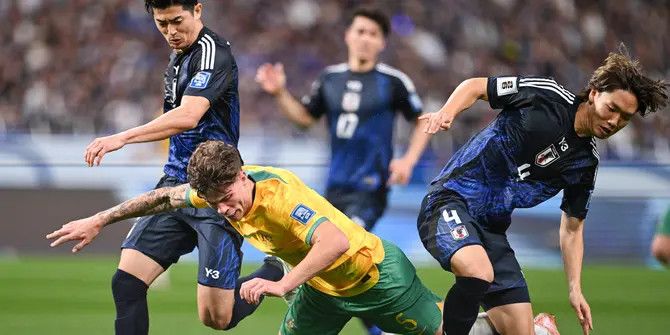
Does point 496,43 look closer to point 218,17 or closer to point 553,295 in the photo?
point 218,17

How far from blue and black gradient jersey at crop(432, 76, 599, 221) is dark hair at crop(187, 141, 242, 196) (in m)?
1.41

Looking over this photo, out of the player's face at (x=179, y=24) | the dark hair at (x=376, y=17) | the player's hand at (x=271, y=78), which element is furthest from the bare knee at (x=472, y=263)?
the dark hair at (x=376, y=17)

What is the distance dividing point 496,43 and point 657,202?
6143 mm

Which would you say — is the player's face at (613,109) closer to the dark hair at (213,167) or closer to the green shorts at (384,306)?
the green shorts at (384,306)

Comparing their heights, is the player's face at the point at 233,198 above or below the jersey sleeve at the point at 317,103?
above

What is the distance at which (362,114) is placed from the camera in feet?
27.0

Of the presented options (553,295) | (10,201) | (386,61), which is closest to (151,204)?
(553,295)

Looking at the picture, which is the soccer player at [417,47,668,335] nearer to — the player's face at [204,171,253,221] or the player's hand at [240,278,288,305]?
the player's face at [204,171,253,221]

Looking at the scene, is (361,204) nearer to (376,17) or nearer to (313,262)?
(376,17)

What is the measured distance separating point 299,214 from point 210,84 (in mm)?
1086

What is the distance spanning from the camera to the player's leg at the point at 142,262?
564 centimetres

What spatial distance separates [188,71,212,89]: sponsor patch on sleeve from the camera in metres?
5.50

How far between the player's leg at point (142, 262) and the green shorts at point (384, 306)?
0.77m

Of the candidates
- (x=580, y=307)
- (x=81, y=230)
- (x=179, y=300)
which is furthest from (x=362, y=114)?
(x=81, y=230)
